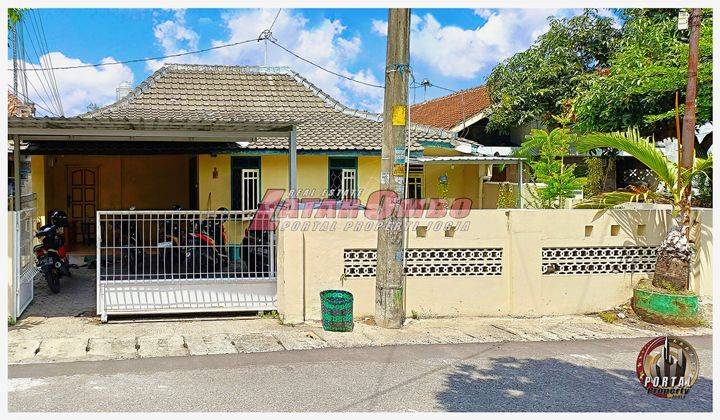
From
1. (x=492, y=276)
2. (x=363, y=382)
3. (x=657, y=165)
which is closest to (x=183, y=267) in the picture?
(x=363, y=382)

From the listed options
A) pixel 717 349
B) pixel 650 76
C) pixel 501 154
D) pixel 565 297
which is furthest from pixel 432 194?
pixel 717 349

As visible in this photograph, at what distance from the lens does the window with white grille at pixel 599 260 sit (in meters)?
8.62

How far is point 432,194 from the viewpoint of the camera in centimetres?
1680

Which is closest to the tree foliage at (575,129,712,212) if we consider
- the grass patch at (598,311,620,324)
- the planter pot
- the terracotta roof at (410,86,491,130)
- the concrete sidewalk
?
the planter pot

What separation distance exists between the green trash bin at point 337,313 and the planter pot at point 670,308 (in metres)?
3.91

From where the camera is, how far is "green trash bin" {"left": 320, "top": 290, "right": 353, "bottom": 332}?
25.0 feet

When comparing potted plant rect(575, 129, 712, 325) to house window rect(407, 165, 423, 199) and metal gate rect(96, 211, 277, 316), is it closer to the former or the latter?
metal gate rect(96, 211, 277, 316)

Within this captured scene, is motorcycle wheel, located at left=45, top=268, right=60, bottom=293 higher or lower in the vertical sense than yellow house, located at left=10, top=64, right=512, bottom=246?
lower

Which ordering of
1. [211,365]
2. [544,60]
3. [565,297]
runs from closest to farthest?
1. [211,365]
2. [565,297]
3. [544,60]

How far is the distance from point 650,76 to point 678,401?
7.71m

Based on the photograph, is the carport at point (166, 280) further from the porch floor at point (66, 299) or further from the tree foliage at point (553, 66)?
the tree foliage at point (553, 66)

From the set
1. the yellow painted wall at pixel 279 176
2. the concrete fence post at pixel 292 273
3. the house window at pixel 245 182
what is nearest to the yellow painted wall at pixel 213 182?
the yellow painted wall at pixel 279 176

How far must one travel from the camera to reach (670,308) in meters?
8.06

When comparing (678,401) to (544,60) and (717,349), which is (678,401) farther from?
(544,60)
